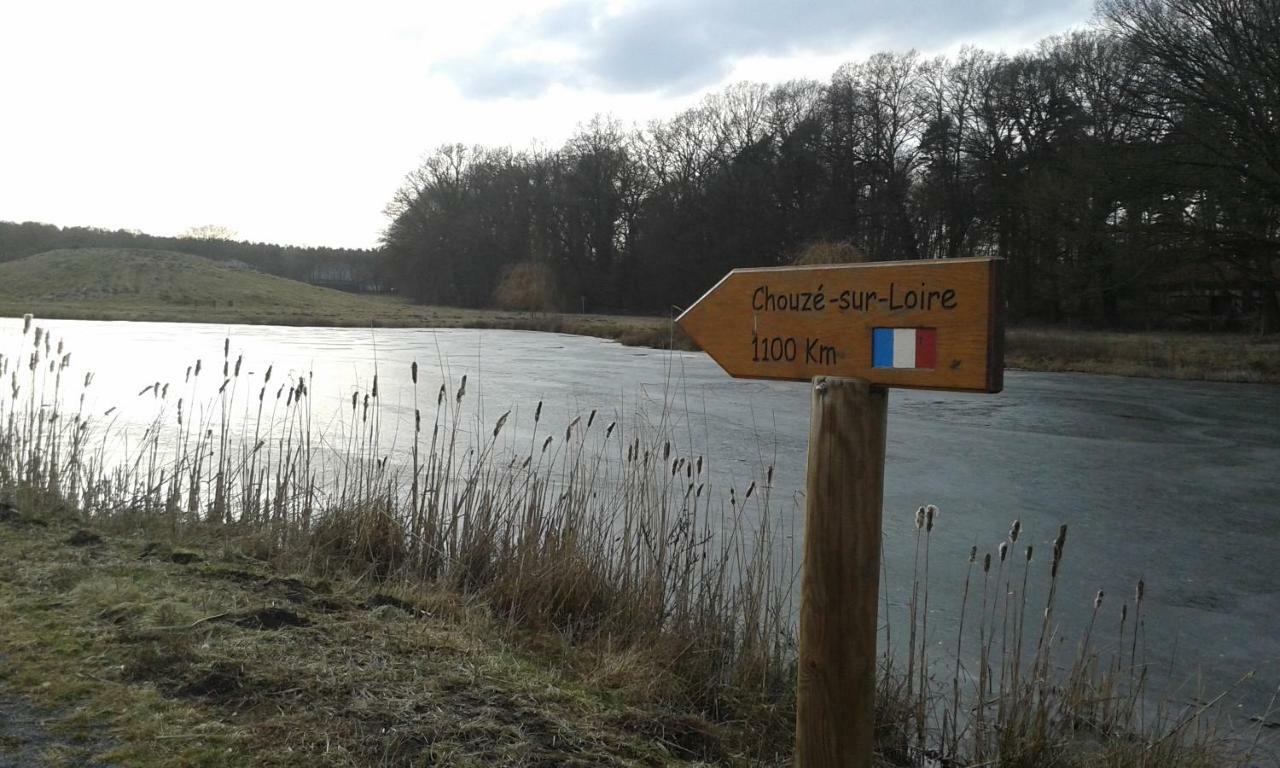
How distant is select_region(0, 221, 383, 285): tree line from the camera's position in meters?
69.9

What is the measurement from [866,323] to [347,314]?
43.6 m

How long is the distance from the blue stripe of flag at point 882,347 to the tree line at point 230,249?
69.9 m

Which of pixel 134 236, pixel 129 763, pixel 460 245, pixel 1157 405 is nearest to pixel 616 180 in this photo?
pixel 460 245

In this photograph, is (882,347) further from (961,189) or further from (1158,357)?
(961,189)

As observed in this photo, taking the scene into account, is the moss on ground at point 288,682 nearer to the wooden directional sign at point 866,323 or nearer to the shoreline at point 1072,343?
the wooden directional sign at point 866,323

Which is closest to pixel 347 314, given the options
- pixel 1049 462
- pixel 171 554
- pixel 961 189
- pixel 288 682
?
pixel 961 189

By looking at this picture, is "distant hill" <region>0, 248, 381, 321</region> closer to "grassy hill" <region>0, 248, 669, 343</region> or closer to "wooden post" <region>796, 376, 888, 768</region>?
"grassy hill" <region>0, 248, 669, 343</region>

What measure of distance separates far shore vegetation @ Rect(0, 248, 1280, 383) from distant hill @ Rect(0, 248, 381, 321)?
0.06 meters

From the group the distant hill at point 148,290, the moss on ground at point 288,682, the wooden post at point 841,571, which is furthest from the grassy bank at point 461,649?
the distant hill at point 148,290

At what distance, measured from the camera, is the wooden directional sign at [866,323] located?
1.76m

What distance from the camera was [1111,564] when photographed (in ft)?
17.9

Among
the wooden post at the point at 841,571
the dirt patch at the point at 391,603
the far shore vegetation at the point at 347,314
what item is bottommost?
the dirt patch at the point at 391,603

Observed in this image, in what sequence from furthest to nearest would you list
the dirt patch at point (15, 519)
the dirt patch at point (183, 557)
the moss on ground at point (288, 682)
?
the dirt patch at point (15, 519) < the dirt patch at point (183, 557) < the moss on ground at point (288, 682)

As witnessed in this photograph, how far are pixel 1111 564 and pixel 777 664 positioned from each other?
9.87ft
